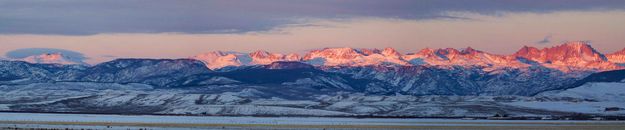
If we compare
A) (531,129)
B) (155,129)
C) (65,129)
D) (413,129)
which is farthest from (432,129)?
(65,129)

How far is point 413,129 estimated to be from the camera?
138750mm

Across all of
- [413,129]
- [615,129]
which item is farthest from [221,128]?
[615,129]

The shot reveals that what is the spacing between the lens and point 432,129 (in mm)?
142750

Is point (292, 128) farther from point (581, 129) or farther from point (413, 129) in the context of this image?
point (581, 129)

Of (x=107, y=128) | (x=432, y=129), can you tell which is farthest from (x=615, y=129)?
(x=107, y=128)

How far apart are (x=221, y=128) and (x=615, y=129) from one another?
1939 inches

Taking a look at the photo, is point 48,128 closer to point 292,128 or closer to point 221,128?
point 221,128

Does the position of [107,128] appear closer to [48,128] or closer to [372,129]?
[48,128]

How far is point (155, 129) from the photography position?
131750mm

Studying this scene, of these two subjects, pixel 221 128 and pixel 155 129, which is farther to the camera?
pixel 221 128

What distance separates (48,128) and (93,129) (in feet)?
18.0

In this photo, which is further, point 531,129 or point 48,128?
point 531,129

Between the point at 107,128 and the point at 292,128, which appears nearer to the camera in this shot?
the point at 107,128

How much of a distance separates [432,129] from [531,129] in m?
13.8
